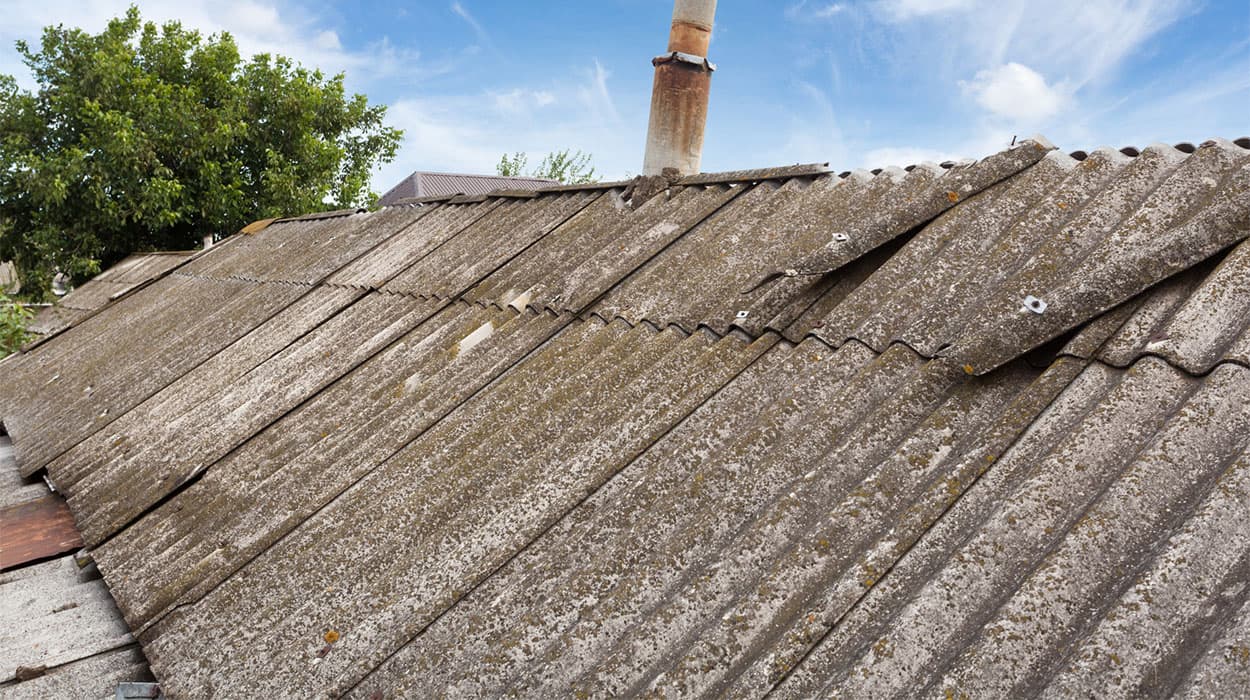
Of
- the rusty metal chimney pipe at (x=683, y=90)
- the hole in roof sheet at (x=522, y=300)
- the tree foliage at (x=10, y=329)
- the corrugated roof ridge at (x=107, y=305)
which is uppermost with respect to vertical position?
the rusty metal chimney pipe at (x=683, y=90)

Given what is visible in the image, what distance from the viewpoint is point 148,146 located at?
805 inches

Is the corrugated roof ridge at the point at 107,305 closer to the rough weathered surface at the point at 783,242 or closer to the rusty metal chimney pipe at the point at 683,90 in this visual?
the rusty metal chimney pipe at the point at 683,90

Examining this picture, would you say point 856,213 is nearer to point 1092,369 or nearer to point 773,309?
point 773,309

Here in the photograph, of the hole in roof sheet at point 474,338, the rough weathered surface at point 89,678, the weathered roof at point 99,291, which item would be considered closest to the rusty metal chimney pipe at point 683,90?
the hole in roof sheet at point 474,338

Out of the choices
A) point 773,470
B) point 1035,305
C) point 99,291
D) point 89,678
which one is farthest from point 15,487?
point 99,291

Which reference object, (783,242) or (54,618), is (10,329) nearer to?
(54,618)

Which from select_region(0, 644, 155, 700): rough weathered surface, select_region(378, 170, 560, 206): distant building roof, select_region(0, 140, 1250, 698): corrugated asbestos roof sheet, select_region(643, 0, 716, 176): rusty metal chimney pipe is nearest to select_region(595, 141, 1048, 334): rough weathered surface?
select_region(0, 140, 1250, 698): corrugated asbestos roof sheet

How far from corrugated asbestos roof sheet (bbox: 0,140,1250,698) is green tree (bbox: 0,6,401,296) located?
18.7 m

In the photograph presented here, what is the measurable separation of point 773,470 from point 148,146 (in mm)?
22144

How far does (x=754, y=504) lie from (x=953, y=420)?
57cm

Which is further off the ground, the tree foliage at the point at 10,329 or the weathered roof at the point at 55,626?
the weathered roof at the point at 55,626

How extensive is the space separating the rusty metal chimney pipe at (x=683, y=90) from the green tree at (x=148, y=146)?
58.8 ft

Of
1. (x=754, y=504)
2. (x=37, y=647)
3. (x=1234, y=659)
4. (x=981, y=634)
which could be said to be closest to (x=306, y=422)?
(x=37, y=647)

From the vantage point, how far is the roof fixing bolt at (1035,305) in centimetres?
243
